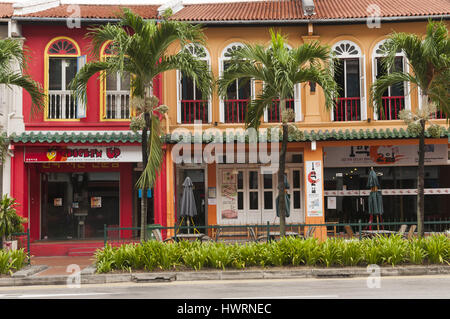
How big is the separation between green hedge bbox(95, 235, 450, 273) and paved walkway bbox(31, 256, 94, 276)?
1331mm

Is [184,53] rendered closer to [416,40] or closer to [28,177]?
[416,40]

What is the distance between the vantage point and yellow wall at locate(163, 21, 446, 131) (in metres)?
18.1

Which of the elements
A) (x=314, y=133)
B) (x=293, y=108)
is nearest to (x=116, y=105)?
(x=293, y=108)

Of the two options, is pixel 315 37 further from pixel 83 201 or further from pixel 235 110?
pixel 83 201

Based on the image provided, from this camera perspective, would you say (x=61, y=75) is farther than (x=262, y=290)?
Yes

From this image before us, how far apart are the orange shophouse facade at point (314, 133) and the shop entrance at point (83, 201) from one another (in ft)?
8.03

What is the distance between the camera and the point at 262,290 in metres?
10.2

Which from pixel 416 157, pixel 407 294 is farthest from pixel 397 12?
pixel 407 294

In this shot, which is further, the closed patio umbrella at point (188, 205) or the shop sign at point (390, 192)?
the shop sign at point (390, 192)

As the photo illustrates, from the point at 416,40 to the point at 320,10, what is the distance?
653 centimetres

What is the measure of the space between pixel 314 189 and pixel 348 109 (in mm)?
3173

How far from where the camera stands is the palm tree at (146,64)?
12570mm

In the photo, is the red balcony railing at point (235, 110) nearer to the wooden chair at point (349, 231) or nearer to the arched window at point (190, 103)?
the arched window at point (190, 103)

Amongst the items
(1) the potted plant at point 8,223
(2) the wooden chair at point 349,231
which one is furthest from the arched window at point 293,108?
(1) the potted plant at point 8,223
